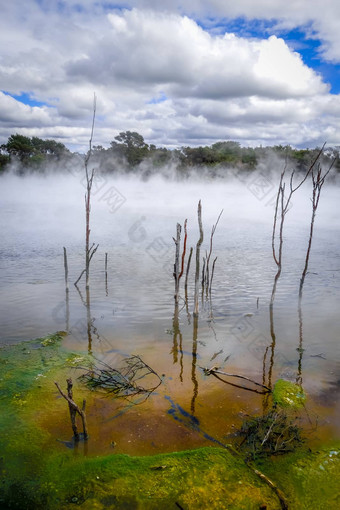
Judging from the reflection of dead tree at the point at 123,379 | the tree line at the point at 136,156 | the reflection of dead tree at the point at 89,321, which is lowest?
Answer: the reflection of dead tree at the point at 89,321

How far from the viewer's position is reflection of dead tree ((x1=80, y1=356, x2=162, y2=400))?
530 centimetres

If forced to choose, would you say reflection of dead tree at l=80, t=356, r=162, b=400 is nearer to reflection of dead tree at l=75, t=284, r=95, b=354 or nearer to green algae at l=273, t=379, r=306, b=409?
reflection of dead tree at l=75, t=284, r=95, b=354

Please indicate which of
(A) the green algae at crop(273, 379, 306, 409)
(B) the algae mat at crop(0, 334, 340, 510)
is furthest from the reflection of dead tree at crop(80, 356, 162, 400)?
(A) the green algae at crop(273, 379, 306, 409)

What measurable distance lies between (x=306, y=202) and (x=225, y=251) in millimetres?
29099

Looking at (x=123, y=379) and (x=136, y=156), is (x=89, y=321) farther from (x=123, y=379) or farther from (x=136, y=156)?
(x=136, y=156)

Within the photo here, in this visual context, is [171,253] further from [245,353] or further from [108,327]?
[245,353]

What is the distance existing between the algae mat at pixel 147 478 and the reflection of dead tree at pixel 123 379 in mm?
979

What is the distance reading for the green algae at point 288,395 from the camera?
5.06m

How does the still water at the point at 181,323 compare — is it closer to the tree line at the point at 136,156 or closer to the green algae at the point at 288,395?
the green algae at the point at 288,395

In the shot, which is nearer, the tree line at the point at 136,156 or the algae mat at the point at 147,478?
the algae mat at the point at 147,478

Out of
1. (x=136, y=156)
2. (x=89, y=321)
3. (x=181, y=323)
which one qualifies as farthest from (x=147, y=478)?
(x=136, y=156)

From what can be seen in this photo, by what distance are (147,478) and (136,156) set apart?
52865 millimetres

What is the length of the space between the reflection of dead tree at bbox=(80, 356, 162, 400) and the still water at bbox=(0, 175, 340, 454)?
20 cm

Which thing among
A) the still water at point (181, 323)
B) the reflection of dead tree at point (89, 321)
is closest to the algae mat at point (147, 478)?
the still water at point (181, 323)
